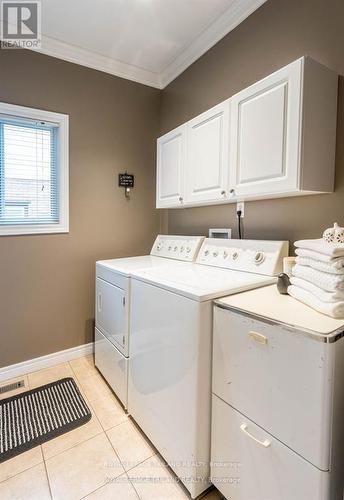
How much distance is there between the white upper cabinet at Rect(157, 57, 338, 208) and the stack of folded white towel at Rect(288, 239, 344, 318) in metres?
0.34

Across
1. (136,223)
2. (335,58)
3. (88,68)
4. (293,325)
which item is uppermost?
(88,68)

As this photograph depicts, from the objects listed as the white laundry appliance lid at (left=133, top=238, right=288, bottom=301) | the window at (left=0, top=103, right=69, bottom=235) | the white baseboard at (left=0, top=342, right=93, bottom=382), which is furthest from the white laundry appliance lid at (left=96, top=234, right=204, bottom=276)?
the white baseboard at (left=0, top=342, right=93, bottom=382)

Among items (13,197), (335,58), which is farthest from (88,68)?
(335,58)

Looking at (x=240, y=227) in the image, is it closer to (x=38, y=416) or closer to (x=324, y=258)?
(x=324, y=258)

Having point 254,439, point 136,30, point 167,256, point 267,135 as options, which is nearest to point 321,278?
point 254,439

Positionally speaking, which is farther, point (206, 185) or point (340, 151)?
point (206, 185)

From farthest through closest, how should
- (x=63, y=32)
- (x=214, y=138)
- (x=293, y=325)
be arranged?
(x=63, y=32) < (x=214, y=138) < (x=293, y=325)

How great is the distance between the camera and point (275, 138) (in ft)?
4.32

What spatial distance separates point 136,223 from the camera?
8.78 ft

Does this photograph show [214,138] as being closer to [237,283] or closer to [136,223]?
[237,283]

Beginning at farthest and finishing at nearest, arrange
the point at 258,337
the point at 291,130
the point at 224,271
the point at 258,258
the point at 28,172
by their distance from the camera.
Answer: the point at 28,172 → the point at 224,271 → the point at 258,258 → the point at 291,130 → the point at 258,337

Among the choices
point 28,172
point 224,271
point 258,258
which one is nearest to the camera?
point 258,258

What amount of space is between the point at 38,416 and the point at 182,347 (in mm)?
1188

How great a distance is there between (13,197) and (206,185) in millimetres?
1498
